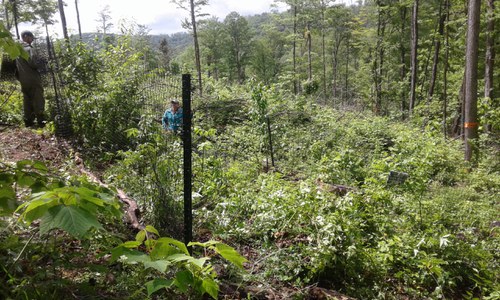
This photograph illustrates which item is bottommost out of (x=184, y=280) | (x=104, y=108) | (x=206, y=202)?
(x=206, y=202)

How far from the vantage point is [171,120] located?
15.1 ft

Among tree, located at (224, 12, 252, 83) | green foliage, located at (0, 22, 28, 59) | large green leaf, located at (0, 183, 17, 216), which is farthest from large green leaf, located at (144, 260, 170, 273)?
tree, located at (224, 12, 252, 83)

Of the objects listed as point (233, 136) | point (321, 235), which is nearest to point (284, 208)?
point (321, 235)

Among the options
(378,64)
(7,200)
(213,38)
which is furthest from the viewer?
(213,38)

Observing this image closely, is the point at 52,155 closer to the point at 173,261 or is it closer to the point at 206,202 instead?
the point at 206,202

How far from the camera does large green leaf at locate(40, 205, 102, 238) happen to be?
1.05 metres

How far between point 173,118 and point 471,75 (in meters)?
7.97

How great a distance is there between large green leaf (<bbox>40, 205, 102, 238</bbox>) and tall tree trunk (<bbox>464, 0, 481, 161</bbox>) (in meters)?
9.41

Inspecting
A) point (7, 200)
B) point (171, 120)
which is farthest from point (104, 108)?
point (7, 200)

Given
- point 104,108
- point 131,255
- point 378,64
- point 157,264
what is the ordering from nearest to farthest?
1. point 157,264
2. point 131,255
3. point 104,108
4. point 378,64

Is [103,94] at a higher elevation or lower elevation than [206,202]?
higher

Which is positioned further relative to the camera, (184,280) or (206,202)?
(206,202)

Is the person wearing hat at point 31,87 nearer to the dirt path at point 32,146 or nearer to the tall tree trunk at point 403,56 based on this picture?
the dirt path at point 32,146

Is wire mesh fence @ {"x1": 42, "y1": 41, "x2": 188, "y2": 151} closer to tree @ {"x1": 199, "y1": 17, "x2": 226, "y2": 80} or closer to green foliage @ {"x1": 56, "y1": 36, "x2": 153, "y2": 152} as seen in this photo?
green foliage @ {"x1": 56, "y1": 36, "x2": 153, "y2": 152}
